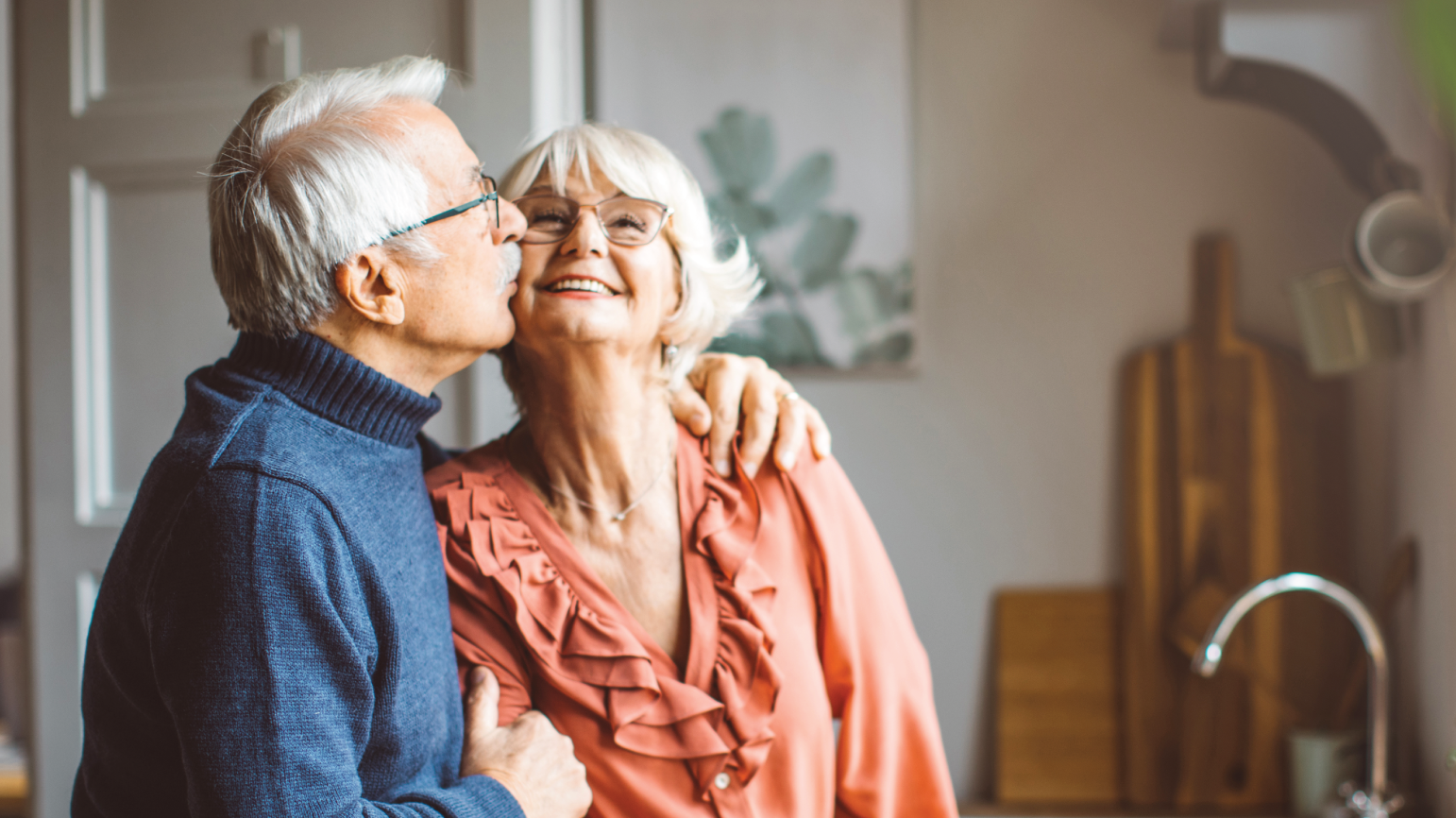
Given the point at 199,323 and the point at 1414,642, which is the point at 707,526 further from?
the point at 1414,642

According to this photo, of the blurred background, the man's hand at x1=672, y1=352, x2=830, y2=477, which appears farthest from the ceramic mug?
the man's hand at x1=672, y1=352, x2=830, y2=477

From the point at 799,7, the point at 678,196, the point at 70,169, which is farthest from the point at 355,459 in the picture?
the point at 799,7

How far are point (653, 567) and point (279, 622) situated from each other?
18.5 inches

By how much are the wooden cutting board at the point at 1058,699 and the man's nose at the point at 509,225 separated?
6.18 feet

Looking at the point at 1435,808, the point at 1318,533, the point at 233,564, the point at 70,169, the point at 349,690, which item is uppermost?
the point at 70,169

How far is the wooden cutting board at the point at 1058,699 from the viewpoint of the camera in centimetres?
246

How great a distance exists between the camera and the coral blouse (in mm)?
1073

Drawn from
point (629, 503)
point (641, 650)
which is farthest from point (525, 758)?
point (629, 503)

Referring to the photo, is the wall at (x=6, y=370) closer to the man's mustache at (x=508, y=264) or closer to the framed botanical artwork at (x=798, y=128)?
the framed botanical artwork at (x=798, y=128)

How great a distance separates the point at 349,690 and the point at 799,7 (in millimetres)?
2167

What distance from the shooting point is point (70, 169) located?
188 cm

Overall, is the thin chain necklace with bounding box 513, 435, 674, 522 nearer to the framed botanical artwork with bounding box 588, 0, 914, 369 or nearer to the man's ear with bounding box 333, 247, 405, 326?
the man's ear with bounding box 333, 247, 405, 326

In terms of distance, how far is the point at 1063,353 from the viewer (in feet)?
8.21

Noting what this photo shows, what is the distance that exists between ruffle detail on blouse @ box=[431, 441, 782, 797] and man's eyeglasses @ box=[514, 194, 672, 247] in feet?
1.05
